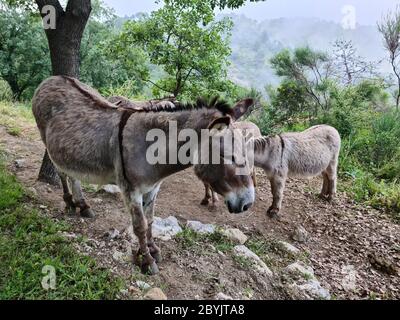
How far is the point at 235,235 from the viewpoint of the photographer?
12.1ft

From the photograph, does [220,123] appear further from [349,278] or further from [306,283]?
[349,278]

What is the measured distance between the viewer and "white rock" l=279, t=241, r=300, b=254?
3721 mm

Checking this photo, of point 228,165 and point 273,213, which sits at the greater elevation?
point 228,165

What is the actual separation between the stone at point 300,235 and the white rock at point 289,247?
22 cm

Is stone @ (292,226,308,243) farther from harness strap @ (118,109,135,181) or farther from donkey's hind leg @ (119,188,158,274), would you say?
harness strap @ (118,109,135,181)

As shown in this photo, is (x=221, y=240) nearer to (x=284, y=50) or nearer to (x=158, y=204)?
(x=158, y=204)

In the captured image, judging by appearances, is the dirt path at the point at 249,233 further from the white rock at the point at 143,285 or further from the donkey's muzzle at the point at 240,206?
the donkey's muzzle at the point at 240,206

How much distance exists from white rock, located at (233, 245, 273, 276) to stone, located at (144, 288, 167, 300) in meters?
1.03

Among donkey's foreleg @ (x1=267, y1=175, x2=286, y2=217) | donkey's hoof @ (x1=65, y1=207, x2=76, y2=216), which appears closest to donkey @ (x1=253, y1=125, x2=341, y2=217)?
donkey's foreleg @ (x1=267, y1=175, x2=286, y2=217)

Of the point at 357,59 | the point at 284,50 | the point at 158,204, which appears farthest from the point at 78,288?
the point at 357,59

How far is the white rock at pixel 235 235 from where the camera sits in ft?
12.0

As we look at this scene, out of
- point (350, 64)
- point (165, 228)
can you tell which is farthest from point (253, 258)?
point (350, 64)

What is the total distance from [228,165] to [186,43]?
5.15 m
